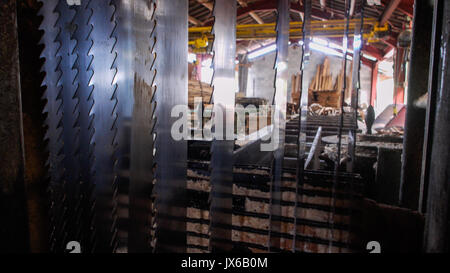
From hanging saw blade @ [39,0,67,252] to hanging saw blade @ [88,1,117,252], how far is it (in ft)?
0.43

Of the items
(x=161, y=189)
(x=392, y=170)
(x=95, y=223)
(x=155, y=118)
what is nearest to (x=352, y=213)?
(x=392, y=170)

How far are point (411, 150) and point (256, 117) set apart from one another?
11.6 ft

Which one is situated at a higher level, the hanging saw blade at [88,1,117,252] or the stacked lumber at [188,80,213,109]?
the stacked lumber at [188,80,213,109]

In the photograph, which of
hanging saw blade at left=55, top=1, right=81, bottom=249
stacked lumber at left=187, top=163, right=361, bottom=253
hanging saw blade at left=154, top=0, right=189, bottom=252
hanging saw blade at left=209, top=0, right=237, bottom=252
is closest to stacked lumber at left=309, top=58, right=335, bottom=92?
stacked lumber at left=187, top=163, right=361, bottom=253

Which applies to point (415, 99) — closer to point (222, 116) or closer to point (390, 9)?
point (222, 116)

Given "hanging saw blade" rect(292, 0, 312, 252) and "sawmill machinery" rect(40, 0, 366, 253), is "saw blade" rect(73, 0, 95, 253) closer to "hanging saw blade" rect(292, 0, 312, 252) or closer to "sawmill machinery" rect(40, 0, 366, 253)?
"sawmill machinery" rect(40, 0, 366, 253)

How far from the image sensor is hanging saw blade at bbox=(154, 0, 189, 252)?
0.94 meters

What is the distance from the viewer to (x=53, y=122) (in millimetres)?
1057

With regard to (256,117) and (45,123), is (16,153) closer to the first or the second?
(45,123)

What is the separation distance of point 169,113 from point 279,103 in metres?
0.62

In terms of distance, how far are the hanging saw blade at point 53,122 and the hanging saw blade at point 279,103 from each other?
0.94 metres

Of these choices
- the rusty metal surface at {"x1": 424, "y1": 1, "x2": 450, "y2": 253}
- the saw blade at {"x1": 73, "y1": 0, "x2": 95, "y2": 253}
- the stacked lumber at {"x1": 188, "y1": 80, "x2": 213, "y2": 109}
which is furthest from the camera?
the stacked lumber at {"x1": 188, "y1": 80, "x2": 213, "y2": 109}

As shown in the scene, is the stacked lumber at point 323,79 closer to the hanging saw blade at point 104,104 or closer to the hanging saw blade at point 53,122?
the hanging saw blade at point 104,104

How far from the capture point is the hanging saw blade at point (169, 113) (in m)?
0.94
